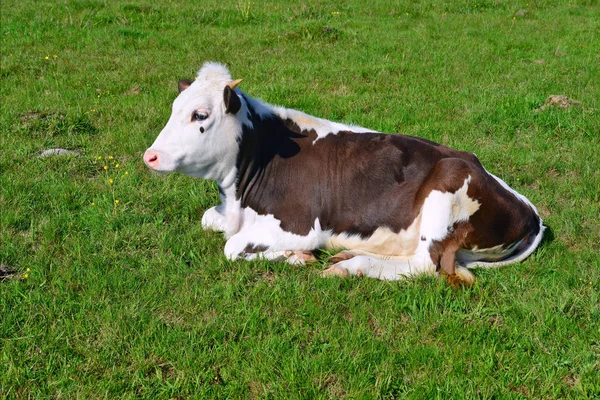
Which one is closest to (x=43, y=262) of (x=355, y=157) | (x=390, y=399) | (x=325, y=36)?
(x=355, y=157)

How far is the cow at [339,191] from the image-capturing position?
516cm

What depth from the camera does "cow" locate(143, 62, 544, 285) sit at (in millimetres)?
5156

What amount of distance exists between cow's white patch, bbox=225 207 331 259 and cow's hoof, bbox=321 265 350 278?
12.8 inches

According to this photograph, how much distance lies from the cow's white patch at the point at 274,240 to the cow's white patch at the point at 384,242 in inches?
5.5

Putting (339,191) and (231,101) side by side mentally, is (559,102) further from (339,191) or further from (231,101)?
(231,101)

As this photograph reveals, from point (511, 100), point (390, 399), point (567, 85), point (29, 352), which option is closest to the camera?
point (390, 399)

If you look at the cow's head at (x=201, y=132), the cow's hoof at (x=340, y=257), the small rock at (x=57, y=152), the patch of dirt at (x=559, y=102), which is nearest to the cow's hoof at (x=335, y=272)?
the cow's hoof at (x=340, y=257)

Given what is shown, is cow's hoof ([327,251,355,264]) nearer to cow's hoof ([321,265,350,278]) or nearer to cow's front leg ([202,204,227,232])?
cow's hoof ([321,265,350,278])

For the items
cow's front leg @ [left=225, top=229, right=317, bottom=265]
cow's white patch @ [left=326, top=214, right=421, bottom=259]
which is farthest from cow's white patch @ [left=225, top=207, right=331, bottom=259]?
cow's white patch @ [left=326, top=214, right=421, bottom=259]

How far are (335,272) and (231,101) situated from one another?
62.2 inches

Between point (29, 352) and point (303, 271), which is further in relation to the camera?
point (303, 271)

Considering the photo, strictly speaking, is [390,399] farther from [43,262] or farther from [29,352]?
[43,262]

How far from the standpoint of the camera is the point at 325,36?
13.0 m

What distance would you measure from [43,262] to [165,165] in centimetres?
128
